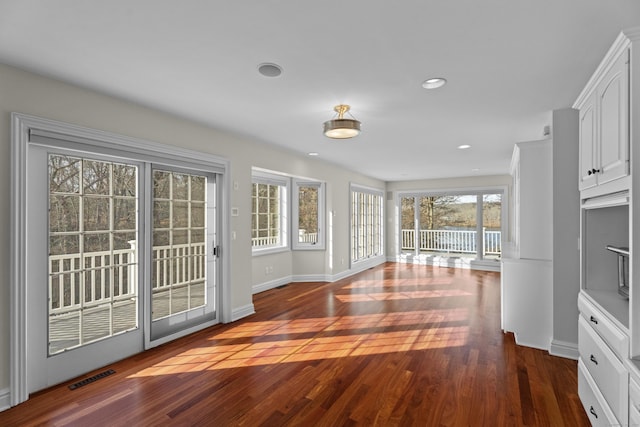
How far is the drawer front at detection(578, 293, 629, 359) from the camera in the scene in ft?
5.32

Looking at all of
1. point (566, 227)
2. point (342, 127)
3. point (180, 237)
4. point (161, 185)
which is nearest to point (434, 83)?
point (342, 127)

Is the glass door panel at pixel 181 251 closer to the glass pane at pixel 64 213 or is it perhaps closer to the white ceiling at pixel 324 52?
the glass pane at pixel 64 213

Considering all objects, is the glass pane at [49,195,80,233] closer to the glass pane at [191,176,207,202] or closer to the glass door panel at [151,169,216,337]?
the glass door panel at [151,169,216,337]

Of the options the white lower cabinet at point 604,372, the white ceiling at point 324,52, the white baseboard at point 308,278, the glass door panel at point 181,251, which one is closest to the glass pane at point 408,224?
the white baseboard at point 308,278

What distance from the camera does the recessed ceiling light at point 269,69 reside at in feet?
7.22

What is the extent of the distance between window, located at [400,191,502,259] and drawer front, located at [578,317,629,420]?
6434mm

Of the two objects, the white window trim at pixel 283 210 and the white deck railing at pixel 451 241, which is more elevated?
the white window trim at pixel 283 210

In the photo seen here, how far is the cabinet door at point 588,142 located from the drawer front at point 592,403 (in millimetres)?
1283

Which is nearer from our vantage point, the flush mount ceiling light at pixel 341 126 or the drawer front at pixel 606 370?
the drawer front at pixel 606 370

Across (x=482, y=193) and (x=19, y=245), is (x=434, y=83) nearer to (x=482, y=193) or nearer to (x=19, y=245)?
(x=19, y=245)

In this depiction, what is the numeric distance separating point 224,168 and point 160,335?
202 centimetres

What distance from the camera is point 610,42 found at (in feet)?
6.18

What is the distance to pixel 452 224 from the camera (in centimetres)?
882

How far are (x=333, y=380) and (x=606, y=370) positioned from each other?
1.79m
